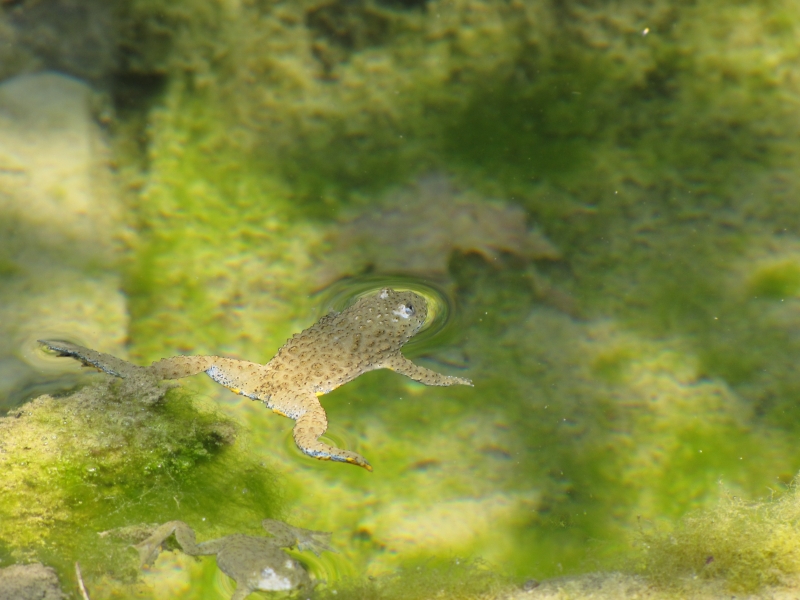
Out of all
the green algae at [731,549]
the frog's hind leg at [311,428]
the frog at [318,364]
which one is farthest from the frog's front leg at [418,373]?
the green algae at [731,549]

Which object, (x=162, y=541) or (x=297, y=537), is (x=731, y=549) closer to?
(x=297, y=537)

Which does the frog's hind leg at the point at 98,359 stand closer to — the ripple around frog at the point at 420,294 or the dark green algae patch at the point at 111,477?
the dark green algae patch at the point at 111,477

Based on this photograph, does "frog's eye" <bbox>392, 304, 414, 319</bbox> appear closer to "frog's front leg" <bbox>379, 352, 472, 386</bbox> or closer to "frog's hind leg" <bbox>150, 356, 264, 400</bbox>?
"frog's front leg" <bbox>379, 352, 472, 386</bbox>

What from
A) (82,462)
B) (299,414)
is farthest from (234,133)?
(82,462)

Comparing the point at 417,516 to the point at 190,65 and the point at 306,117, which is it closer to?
the point at 306,117

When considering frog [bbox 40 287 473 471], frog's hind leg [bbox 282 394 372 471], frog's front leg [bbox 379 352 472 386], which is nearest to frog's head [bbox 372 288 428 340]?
frog [bbox 40 287 473 471]

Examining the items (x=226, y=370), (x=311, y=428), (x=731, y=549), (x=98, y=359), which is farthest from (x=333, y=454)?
(x=731, y=549)

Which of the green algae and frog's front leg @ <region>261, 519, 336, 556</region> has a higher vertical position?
the green algae
